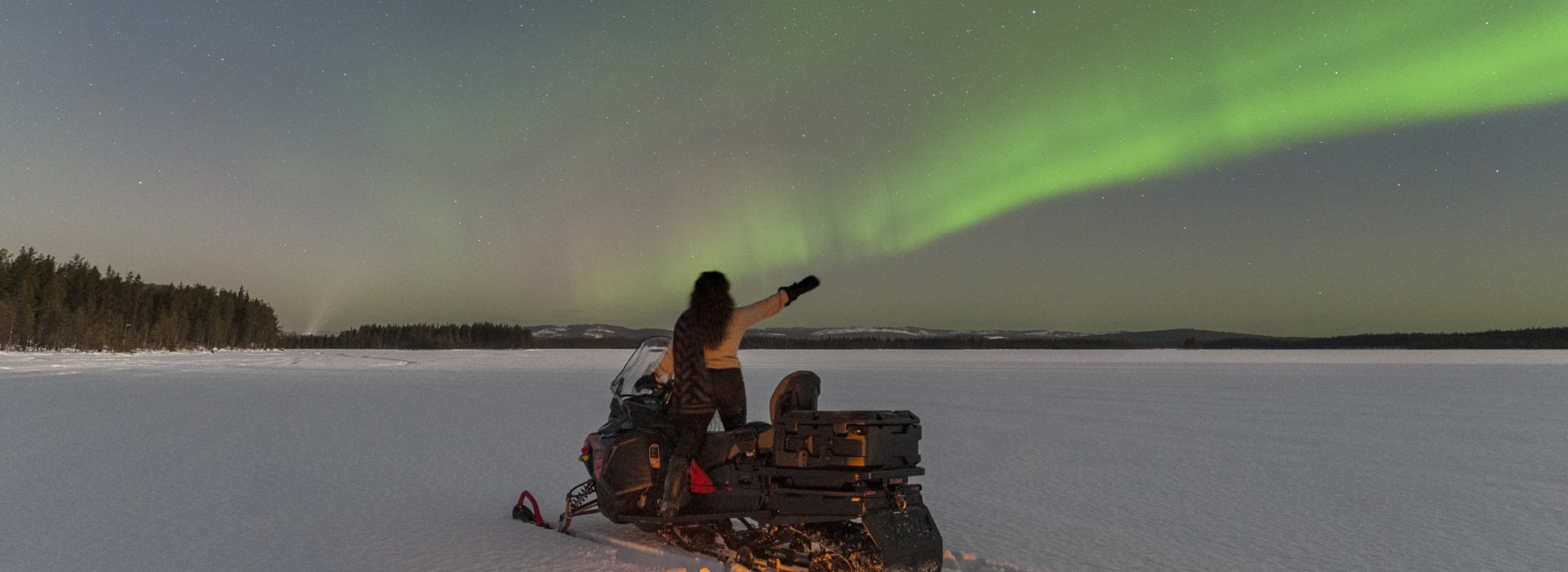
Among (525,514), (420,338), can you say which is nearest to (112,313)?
(420,338)

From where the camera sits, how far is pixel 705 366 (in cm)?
444

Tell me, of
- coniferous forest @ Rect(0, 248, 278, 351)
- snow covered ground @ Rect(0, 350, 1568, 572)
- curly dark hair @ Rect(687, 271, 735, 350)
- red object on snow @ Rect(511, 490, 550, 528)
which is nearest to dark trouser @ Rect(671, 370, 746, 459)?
curly dark hair @ Rect(687, 271, 735, 350)

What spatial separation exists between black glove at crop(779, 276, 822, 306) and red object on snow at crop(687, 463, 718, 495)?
0.99 meters

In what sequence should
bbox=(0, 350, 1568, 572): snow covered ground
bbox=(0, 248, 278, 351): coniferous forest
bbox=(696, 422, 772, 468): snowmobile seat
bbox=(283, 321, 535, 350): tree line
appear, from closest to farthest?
bbox=(696, 422, 772, 468): snowmobile seat < bbox=(0, 350, 1568, 572): snow covered ground < bbox=(0, 248, 278, 351): coniferous forest < bbox=(283, 321, 535, 350): tree line

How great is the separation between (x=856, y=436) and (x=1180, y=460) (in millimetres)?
5832

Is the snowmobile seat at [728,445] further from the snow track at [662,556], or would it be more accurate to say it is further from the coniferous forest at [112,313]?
the coniferous forest at [112,313]

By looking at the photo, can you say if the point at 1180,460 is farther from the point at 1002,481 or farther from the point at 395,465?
the point at 395,465

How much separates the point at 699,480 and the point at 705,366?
596 millimetres

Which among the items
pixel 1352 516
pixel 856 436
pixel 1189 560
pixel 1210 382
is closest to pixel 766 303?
pixel 856 436

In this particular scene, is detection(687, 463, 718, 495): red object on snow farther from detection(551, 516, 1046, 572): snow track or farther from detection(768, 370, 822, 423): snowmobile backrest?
detection(768, 370, 822, 423): snowmobile backrest

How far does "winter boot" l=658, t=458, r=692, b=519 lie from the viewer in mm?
4406

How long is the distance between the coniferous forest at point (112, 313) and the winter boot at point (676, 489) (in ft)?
278

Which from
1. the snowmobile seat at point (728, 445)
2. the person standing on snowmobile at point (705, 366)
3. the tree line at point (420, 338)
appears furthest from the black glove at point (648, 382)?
the tree line at point (420, 338)

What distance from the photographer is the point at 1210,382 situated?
23.4 m
